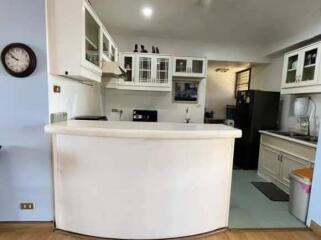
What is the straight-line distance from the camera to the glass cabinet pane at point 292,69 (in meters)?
3.46

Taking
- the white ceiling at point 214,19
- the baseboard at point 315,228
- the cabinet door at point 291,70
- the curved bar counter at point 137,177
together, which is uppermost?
the white ceiling at point 214,19

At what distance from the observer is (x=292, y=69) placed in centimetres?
355

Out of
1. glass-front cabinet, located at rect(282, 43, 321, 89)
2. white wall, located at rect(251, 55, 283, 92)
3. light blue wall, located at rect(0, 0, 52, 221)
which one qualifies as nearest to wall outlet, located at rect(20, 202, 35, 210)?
light blue wall, located at rect(0, 0, 52, 221)

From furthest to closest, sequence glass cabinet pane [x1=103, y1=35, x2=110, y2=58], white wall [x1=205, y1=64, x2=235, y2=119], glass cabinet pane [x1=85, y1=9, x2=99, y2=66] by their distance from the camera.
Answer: white wall [x1=205, y1=64, x2=235, y2=119]
glass cabinet pane [x1=103, y1=35, x2=110, y2=58]
glass cabinet pane [x1=85, y1=9, x2=99, y2=66]

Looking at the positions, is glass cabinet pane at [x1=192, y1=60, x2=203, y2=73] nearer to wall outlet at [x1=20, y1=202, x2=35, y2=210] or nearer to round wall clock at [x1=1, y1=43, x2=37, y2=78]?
round wall clock at [x1=1, y1=43, x2=37, y2=78]

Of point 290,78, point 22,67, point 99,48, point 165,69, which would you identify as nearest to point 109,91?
point 165,69

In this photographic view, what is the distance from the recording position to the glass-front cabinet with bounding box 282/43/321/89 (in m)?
3.01

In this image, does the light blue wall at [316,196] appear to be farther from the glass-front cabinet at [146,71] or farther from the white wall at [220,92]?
the white wall at [220,92]

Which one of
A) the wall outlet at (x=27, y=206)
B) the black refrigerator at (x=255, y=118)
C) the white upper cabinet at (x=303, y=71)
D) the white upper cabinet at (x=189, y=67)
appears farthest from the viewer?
the white upper cabinet at (x=189, y=67)

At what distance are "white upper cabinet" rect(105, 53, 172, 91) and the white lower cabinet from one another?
2.12 m

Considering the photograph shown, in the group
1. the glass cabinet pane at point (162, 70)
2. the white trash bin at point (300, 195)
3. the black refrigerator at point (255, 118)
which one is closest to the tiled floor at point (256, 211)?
the white trash bin at point (300, 195)

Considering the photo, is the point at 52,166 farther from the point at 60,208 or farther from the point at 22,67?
the point at 22,67

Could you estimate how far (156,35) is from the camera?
4.28 metres

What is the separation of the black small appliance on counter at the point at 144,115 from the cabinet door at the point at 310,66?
266 cm
